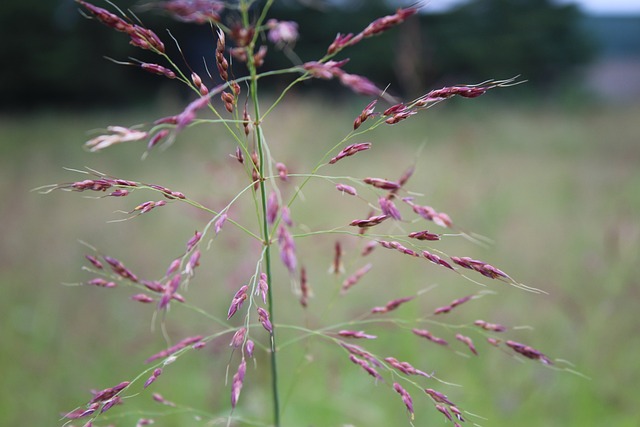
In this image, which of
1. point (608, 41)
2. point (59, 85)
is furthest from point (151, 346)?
point (608, 41)

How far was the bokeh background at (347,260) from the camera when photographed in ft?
6.93

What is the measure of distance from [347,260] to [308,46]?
472 inches

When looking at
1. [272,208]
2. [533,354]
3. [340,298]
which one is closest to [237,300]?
[272,208]

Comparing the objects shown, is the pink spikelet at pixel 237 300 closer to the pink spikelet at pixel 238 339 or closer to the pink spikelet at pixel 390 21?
the pink spikelet at pixel 238 339

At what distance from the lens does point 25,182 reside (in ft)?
19.6

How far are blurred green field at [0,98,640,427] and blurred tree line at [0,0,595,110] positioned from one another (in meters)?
5.90

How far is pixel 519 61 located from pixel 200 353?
40.2 feet

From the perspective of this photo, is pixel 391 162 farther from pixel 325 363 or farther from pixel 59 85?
pixel 59 85

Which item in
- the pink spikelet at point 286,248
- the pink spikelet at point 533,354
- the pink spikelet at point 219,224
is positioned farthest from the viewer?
the pink spikelet at point 533,354

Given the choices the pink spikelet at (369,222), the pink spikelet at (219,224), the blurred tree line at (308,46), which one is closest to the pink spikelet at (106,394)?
the pink spikelet at (219,224)

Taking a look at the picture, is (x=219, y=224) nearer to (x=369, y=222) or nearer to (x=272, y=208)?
(x=272, y=208)

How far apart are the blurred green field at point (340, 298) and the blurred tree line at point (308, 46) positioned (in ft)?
19.3

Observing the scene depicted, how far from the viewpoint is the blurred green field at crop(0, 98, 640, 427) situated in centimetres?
208

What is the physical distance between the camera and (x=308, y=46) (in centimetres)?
1382
